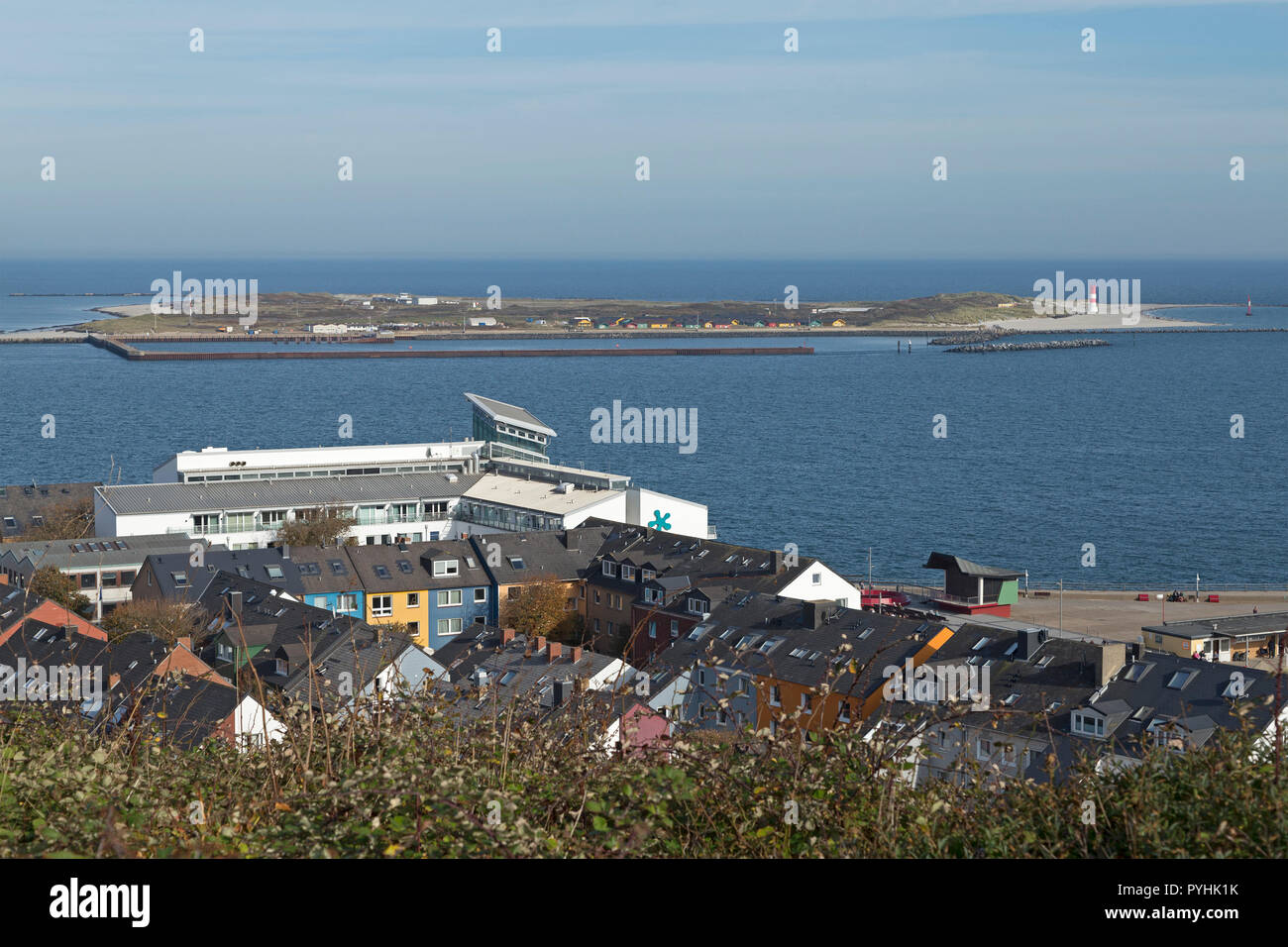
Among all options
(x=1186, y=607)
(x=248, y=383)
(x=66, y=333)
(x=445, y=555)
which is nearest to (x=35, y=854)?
(x=445, y=555)

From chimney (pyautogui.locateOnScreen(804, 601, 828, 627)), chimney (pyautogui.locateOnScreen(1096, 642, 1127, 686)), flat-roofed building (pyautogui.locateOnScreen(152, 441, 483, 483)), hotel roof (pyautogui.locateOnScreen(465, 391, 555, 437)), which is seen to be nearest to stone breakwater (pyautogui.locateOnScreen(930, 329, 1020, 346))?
hotel roof (pyautogui.locateOnScreen(465, 391, 555, 437))

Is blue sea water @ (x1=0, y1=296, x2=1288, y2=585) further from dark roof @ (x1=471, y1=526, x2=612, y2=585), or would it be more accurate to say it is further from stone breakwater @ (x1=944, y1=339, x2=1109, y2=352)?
dark roof @ (x1=471, y1=526, x2=612, y2=585)

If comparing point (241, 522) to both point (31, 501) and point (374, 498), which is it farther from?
point (31, 501)

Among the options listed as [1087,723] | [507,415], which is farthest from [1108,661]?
[507,415]

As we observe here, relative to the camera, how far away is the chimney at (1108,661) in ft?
53.2

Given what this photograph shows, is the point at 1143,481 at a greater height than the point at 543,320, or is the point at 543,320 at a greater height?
the point at 543,320

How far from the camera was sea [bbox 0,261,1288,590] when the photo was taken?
133 ft

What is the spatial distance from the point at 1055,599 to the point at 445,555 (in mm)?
13345

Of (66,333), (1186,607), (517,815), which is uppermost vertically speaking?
(66,333)

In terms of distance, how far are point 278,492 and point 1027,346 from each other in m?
93.8

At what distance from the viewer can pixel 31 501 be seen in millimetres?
36312

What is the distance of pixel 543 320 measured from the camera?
13900cm

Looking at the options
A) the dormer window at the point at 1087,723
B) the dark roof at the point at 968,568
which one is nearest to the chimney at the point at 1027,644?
the dormer window at the point at 1087,723
